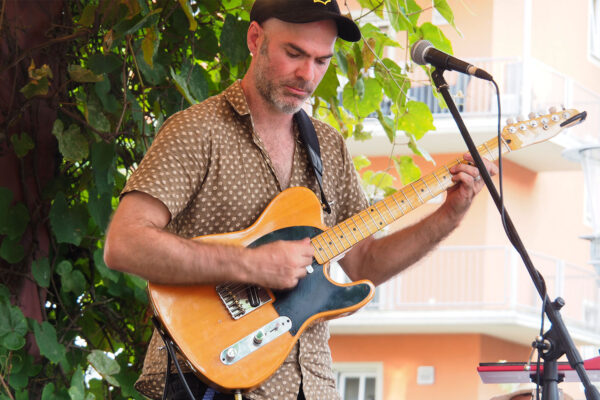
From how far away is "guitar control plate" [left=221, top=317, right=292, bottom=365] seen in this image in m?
2.10

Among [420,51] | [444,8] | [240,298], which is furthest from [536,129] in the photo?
[240,298]

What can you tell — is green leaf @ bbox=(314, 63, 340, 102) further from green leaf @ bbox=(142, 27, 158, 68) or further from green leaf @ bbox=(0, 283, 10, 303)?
green leaf @ bbox=(0, 283, 10, 303)

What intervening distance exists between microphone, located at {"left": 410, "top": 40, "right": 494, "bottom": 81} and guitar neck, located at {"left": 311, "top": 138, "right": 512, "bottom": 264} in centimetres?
25

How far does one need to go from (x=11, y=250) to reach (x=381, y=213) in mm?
1160

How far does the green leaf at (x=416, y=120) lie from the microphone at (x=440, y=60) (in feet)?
3.58

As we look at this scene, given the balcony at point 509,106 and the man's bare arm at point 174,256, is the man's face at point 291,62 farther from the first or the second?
the balcony at point 509,106

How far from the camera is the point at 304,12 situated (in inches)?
91.4

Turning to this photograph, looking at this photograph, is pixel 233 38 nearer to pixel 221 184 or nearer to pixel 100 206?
pixel 100 206

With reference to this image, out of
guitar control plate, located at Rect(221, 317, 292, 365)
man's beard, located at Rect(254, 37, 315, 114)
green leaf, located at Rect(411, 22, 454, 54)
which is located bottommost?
guitar control plate, located at Rect(221, 317, 292, 365)

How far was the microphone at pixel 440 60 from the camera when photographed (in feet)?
7.39

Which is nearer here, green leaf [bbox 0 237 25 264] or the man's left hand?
the man's left hand

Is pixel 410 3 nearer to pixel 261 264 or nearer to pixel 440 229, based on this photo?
pixel 440 229

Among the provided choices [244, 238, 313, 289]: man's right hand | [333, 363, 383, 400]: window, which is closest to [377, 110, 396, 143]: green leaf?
[244, 238, 313, 289]: man's right hand

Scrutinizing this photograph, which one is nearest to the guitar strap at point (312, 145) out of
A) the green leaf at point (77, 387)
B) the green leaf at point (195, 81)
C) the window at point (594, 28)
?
the green leaf at point (195, 81)
